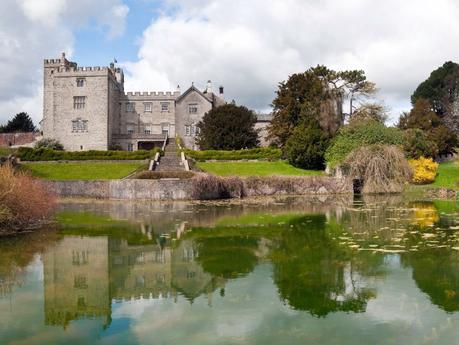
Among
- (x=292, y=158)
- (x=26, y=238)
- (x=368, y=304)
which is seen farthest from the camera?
(x=292, y=158)

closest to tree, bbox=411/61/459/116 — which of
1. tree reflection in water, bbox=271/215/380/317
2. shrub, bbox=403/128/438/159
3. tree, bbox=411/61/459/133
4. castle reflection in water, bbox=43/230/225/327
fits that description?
tree, bbox=411/61/459/133

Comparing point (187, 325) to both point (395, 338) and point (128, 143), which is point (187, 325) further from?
point (128, 143)

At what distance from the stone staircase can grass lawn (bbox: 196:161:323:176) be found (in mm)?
2093

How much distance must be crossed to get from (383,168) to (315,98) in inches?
546

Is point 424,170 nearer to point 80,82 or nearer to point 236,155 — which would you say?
point 236,155

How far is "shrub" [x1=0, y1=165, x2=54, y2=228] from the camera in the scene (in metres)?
16.9

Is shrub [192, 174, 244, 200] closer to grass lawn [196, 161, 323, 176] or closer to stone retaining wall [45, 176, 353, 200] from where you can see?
stone retaining wall [45, 176, 353, 200]

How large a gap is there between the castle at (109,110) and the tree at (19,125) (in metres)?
23.7

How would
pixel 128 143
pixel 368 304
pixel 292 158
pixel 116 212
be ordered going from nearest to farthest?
pixel 368 304
pixel 116 212
pixel 292 158
pixel 128 143

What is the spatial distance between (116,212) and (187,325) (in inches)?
723

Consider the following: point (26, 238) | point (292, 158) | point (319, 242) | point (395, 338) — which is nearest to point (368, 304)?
point (395, 338)

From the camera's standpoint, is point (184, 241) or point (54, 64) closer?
point (184, 241)

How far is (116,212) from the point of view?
25578 mm

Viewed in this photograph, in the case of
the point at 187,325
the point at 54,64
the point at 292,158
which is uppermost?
the point at 54,64
